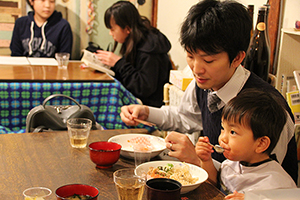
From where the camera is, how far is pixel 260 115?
100 cm

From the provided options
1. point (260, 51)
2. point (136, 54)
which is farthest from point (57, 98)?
point (260, 51)

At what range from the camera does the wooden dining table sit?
38.1 inches

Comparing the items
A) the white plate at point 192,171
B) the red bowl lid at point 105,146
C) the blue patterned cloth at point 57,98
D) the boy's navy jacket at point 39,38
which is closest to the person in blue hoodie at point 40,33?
the boy's navy jacket at point 39,38

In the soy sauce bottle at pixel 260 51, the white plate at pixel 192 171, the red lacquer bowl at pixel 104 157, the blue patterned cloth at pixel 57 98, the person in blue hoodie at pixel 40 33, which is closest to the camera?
the white plate at pixel 192 171

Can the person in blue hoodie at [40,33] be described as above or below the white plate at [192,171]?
above

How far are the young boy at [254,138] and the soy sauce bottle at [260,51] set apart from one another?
73 cm

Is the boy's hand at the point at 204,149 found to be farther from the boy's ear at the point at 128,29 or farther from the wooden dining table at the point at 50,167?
the boy's ear at the point at 128,29

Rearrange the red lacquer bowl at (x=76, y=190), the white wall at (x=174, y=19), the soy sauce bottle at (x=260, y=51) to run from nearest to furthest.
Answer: the red lacquer bowl at (x=76, y=190) → the soy sauce bottle at (x=260, y=51) → the white wall at (x=174, y=19)

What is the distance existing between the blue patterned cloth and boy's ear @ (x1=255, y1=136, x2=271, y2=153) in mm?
1528

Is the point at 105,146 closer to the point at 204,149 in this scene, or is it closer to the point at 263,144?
the point at 204,149

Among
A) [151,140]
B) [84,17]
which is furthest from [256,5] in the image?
[84,17]

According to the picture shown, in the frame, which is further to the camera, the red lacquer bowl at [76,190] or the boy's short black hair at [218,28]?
the boy's short black hair at [218,28]

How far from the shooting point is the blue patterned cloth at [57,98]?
2197mm

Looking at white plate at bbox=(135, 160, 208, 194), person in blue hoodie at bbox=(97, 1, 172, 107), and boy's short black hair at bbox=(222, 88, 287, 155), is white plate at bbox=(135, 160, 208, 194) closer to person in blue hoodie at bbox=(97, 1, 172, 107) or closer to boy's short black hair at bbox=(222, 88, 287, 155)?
boy's short black hair at bbox=(222, 88, 287, 155)
